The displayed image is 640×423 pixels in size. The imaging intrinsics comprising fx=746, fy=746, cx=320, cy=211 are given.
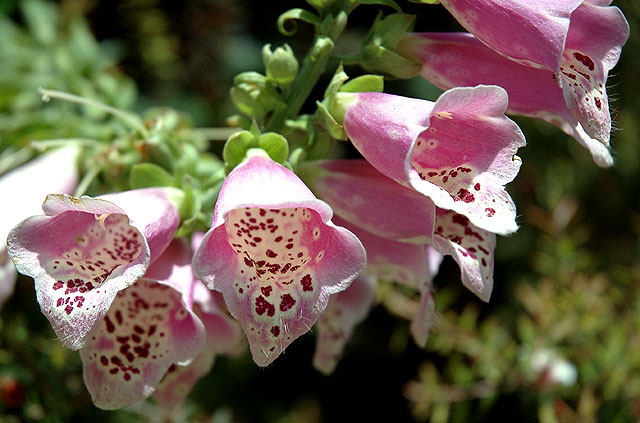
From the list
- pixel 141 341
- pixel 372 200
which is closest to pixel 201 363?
pixel 141 341

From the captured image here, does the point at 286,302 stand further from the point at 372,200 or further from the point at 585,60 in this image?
the point at 585,60

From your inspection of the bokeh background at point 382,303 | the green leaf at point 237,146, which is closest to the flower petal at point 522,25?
the green leaf at point 237,146

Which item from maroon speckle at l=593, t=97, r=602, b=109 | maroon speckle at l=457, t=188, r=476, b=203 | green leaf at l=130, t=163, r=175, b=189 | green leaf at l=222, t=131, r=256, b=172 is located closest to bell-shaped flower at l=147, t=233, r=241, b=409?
green leaf at l=130, t=163, r=175, b=189

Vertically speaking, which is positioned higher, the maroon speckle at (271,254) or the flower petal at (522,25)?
the flower petal at (522,25)

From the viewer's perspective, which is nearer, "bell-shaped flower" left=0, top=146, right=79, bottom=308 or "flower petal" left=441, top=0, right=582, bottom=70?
"flower petal" left=441, top=0, right=582, bottom=70

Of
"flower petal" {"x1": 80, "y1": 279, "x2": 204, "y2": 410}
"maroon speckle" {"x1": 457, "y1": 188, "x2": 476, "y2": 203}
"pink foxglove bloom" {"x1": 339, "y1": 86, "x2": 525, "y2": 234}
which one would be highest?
"pink foxglove bloom" {"x1": 339, "y1": 86, "x2": 525, "y2": 234}

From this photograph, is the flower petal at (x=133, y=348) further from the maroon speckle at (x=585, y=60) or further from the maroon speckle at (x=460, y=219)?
the maroon speckle at (x=585, y=60)

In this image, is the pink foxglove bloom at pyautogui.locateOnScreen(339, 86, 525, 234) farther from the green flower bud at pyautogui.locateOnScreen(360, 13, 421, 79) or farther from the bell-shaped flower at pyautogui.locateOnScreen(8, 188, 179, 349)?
the bell-shaped flower at pyautogui.locateOnScreen(8, 188, 179, 349)
